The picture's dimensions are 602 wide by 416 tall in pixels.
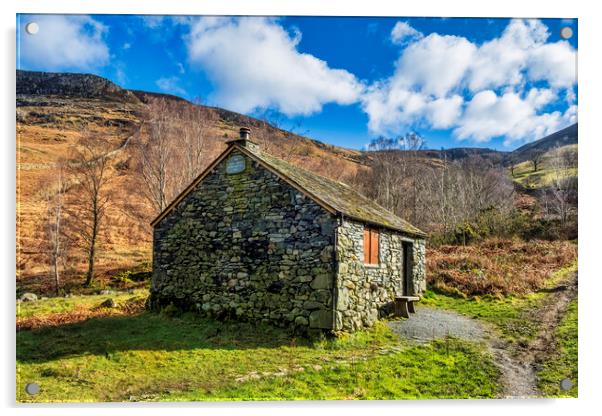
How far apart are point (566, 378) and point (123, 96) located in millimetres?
10670

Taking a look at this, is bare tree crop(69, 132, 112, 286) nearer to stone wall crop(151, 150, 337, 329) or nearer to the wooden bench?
stone wall crop(151, 150, 337, 329)

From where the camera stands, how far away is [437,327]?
9.66m

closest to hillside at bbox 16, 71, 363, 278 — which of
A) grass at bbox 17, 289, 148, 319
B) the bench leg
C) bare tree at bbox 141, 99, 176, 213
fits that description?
bare tree at bbox 141, 99, 176, 213

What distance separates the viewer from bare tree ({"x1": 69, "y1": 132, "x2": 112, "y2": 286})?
13.1 m

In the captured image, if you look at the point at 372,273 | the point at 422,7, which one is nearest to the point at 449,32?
the point at 422,7

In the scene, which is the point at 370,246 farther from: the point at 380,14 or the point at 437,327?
the point at 380,14

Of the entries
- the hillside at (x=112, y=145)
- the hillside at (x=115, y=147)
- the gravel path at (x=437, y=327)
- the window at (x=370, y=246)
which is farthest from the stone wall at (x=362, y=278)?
the hillside at (x=112, y=145)

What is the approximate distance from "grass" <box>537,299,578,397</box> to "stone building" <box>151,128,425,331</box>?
3585 mm

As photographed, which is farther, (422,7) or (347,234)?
(347,234)

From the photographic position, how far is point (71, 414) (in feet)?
18.8

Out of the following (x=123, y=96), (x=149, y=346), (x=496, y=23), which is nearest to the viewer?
(x=496, y=23)

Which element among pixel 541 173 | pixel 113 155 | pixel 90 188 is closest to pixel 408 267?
pixel 541 173

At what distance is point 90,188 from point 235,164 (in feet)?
28.3

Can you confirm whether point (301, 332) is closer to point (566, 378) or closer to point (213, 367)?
point (213, 367)
